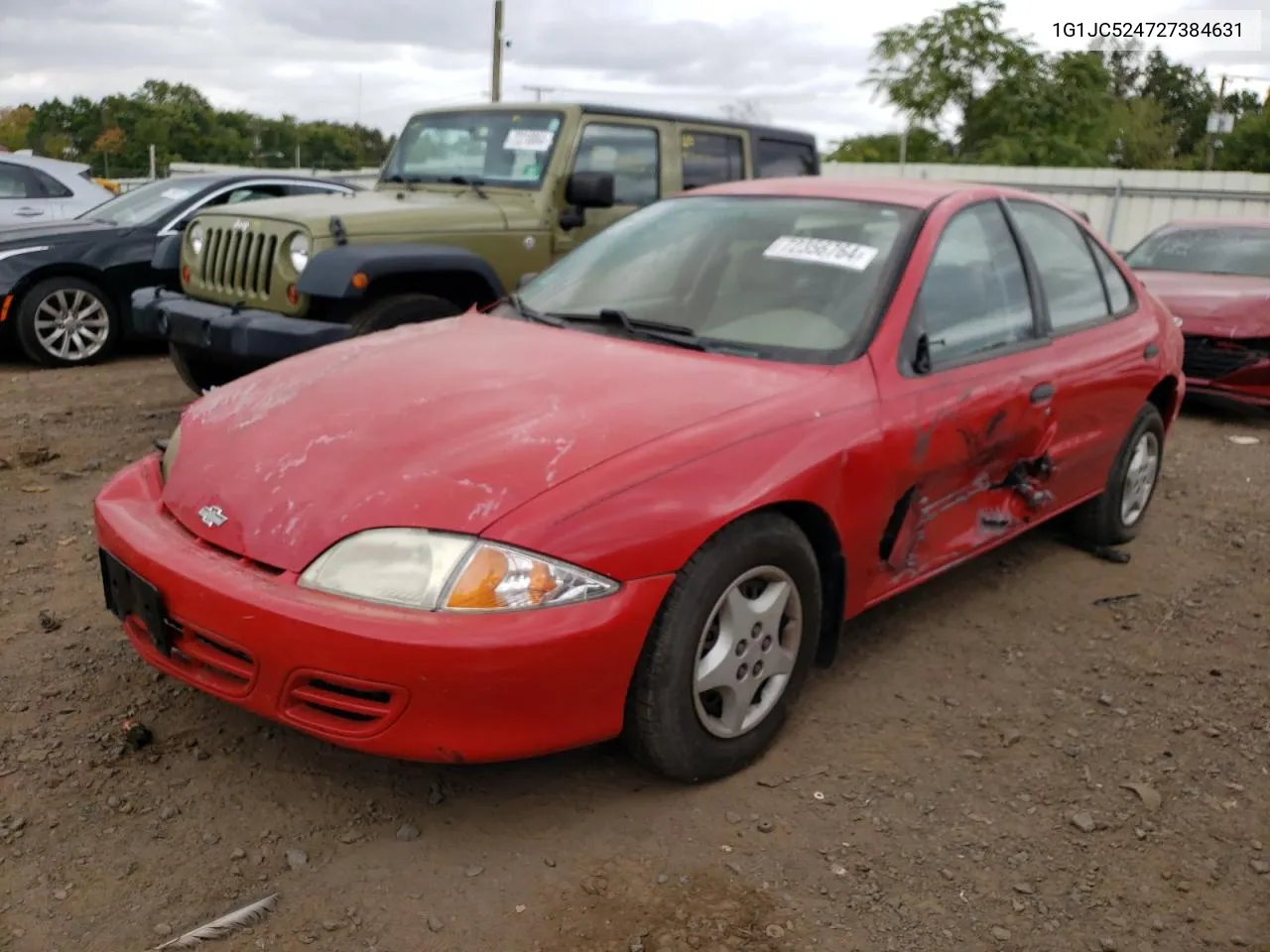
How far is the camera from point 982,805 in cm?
289

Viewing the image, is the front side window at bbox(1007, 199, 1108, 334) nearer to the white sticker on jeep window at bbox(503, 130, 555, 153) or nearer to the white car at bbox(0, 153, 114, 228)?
the white sticker on jeep window at bbox(503, 130, 555, 153)

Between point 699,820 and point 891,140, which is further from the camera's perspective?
point 891,140

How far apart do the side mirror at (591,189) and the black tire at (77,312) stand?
4.20 meters

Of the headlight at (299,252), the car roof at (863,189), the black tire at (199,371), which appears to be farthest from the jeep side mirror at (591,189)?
the black tire at (199,371)

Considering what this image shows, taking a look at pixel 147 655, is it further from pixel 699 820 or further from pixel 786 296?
pixel 786 296

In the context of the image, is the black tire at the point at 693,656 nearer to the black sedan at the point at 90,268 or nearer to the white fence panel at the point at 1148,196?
the black sedan at the point at 90,268

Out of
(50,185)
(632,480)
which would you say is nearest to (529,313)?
(632,480)

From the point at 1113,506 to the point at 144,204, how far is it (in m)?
7.41

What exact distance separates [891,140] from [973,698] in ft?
115

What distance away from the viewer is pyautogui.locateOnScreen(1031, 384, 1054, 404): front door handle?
3.82 m

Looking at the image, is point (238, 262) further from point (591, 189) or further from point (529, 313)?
point (529, 313)

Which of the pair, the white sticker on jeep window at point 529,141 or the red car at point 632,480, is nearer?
the red car at point 632,480

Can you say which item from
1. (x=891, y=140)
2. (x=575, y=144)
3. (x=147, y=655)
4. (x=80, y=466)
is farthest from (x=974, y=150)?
(x=147, y=655)

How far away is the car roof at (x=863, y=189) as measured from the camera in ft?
12.4
